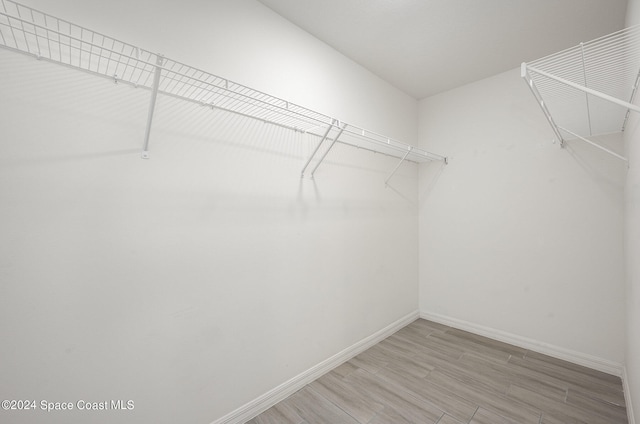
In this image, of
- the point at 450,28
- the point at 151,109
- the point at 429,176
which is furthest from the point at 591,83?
the point at 151,109

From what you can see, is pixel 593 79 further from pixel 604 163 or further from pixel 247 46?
pixel 247 46

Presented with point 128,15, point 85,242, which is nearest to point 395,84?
point 128,15

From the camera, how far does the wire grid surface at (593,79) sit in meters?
1.29

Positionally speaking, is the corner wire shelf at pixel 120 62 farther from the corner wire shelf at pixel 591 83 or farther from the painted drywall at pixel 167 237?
the corner wire shelf at pixel 591 83

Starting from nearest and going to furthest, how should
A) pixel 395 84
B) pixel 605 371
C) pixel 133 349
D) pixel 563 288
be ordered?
pixel 133 349 < pixel 605 371 < pixel 563 288 < pixel 395 84

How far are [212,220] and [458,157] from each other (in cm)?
260

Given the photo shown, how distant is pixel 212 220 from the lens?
4.96 feet

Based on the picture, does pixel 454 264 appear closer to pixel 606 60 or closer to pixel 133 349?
pixel 606 60

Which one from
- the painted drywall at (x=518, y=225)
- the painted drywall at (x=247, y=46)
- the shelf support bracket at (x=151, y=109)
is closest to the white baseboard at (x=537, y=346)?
the painted drywall at (x=518, y=225)

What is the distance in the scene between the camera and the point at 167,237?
1.35 m

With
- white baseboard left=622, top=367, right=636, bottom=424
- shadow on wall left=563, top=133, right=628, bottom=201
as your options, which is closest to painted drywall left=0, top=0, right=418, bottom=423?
white baseboard left=622, top=367, right=636, bottom=424

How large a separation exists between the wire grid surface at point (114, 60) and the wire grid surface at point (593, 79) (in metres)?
1.34

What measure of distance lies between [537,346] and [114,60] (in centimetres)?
354

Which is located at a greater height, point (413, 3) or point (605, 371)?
point (413, 3)
